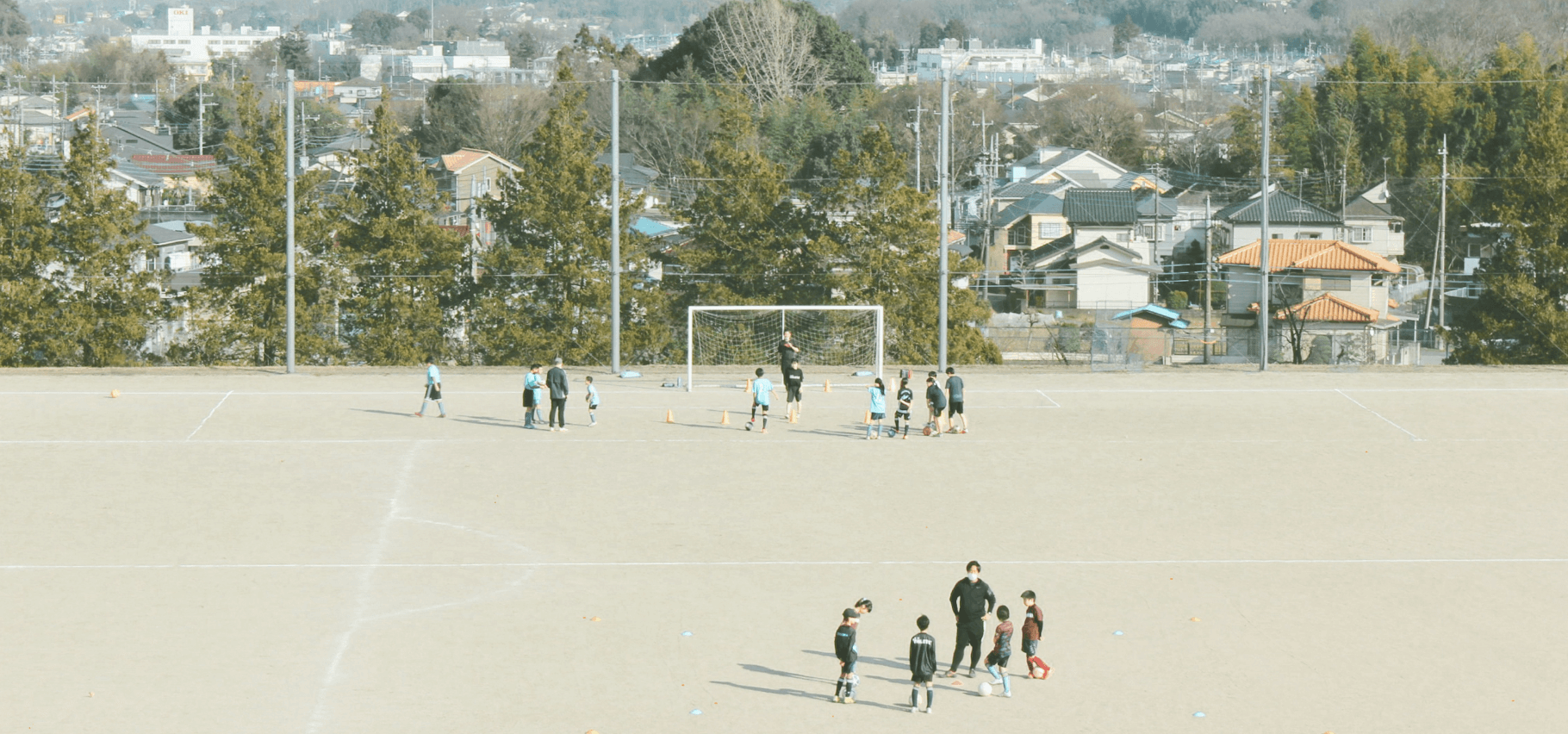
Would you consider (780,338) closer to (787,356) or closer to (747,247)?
(747,247)

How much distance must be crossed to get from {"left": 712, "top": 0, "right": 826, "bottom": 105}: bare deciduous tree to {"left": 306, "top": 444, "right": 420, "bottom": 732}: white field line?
6505 cm

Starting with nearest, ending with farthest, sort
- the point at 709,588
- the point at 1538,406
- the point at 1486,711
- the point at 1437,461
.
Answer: the point at 1486,711, the point at 709,588, the point at 1437,461, the point at 1538,406

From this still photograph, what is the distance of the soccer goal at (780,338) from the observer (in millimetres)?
33406

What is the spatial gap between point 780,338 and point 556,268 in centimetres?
506

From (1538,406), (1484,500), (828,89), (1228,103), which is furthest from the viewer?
(1228,103)

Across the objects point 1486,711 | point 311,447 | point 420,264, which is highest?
point 420,264

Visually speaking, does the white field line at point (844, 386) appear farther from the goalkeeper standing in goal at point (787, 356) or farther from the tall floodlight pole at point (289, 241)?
the goalkeeper standing in goal at point (787, 356)

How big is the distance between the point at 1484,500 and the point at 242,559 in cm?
1551

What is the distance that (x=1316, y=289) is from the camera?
61.8 m

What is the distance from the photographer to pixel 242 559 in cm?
1770

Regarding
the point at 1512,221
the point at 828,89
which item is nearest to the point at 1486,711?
the point at 1512,221

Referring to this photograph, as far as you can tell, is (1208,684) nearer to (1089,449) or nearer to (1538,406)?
(1089,449)

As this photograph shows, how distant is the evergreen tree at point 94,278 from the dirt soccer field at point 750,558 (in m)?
5.26

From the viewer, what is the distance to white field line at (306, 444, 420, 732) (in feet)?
43.0
